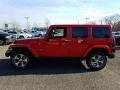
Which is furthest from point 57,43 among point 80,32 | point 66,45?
point 80,32

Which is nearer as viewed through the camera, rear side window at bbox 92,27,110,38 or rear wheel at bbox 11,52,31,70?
rear side window at bbox 92,27,110,38

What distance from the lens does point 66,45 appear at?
11.9 meters

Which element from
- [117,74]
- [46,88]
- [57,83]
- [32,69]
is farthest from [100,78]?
[32,69]

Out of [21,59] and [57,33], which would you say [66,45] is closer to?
[57,33]

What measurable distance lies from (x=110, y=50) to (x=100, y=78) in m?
2.19

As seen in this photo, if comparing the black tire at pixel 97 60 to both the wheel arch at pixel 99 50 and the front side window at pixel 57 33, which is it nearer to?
the wheel arch at pixel 99 50

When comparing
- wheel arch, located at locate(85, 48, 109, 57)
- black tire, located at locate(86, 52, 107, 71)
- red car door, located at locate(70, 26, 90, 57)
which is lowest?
black tire, located at locate(86, 52, 107, 71)

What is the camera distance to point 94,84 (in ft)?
29.5

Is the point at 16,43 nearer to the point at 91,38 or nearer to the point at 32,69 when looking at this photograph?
the point at 32,69

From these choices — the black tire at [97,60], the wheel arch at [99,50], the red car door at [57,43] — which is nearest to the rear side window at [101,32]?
the wheel arch at [99,50]

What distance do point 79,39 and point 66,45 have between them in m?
0.58

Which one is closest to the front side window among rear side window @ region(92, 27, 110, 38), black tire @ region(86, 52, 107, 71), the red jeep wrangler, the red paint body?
the red jeep wrangler

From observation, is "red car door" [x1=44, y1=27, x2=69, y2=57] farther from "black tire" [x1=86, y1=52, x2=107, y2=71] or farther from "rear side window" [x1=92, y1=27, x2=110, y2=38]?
"rear side window" [x1=92, y1=27, x2=110, y2=38]

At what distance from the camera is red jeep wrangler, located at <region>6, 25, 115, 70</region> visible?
11836 mm
